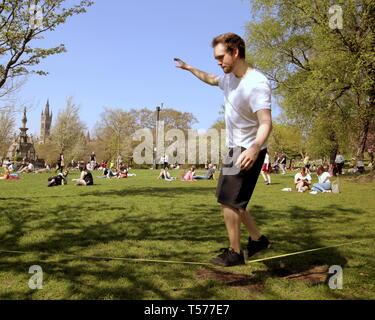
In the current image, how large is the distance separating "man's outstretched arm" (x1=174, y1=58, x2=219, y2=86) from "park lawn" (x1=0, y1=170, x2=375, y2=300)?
2.23m

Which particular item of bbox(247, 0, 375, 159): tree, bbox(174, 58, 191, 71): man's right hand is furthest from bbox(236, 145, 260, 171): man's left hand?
bbox(247, 0, 375, 159): tree

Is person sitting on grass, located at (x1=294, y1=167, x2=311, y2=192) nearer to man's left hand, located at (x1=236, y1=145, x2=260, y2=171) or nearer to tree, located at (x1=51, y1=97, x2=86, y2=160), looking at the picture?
man's left hand, located at (x1=236, y1=145, x2=260, y2=171)

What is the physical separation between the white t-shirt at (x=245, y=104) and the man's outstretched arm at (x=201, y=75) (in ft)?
1.23

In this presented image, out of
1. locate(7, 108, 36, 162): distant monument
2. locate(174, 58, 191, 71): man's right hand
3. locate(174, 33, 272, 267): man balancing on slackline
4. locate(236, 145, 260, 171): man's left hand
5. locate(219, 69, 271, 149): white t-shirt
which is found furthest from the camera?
locate(7, 108, 36, 162): distant monument

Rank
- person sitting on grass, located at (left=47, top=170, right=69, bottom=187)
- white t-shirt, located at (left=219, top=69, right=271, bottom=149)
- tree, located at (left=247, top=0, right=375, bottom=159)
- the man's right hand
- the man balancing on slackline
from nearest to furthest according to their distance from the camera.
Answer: white t-shirt, located at (left=219, top=69, right=271, bottom=149) → the man balancing on slackline → the man's right hand → person sitting on grass, located at (left=47, top=170, right=69, bottom=187) → tree, located at (left=247, top=0, right=375, bottom=159)

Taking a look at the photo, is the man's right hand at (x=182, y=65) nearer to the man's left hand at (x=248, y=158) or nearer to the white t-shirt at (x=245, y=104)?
the white t-shirt at (x=245, y=104)

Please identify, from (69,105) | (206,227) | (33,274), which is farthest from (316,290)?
(69,105)

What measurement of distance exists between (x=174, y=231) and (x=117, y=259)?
2.00 m

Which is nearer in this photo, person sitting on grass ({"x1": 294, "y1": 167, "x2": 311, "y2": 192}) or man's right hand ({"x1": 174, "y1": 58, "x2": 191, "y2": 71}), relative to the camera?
man's right hand ({"x1": 174, "y1": 58, "x2": 191, "y2": 71})

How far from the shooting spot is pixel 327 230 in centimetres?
669

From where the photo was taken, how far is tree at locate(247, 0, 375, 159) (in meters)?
19.3

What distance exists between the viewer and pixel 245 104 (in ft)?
11.6

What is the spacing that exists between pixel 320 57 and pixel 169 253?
71.4 ft
